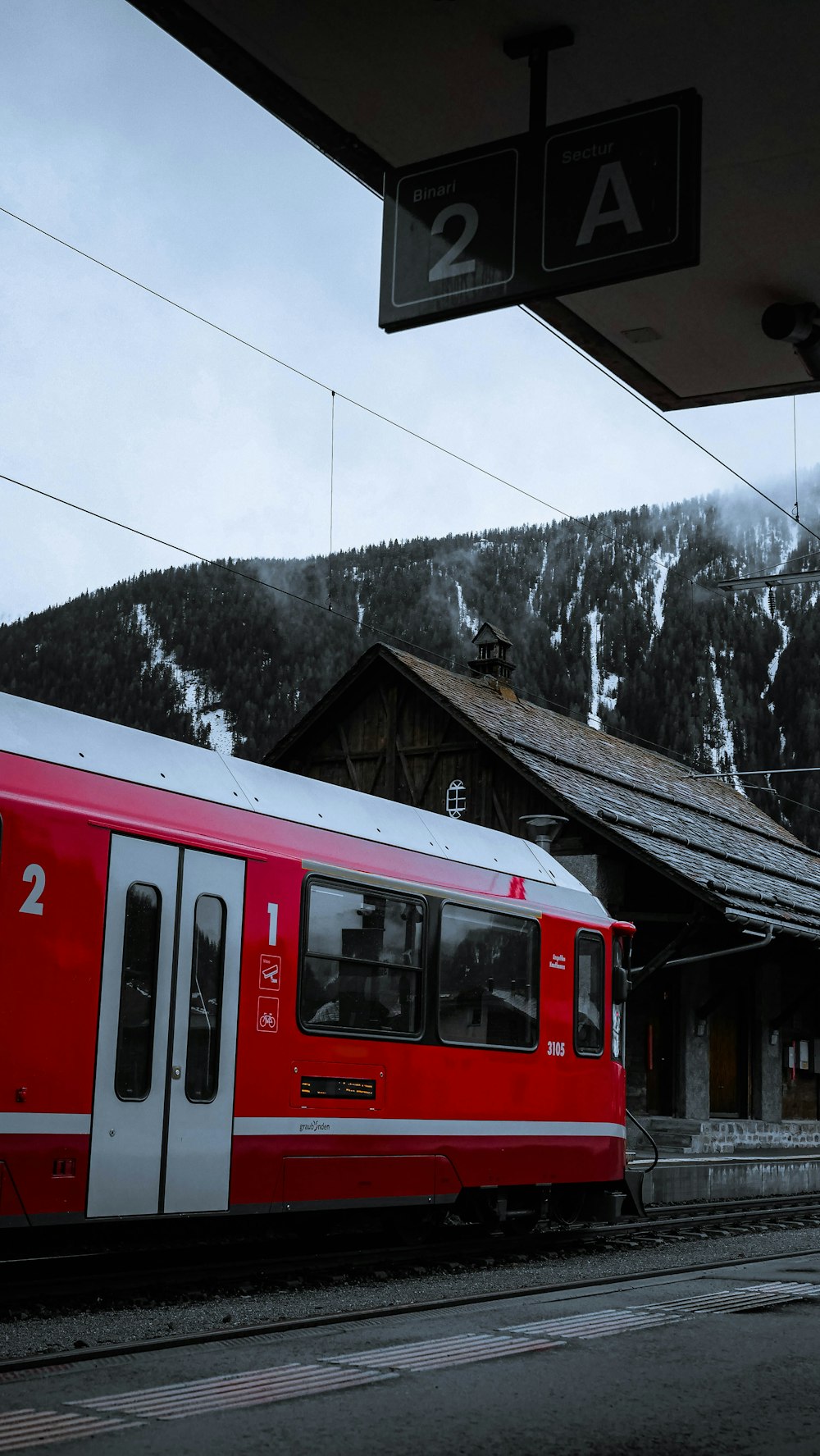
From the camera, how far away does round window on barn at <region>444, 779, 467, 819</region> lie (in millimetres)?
25172

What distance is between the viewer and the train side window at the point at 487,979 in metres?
10.8

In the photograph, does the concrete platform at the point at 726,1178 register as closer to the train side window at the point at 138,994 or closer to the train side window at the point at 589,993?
the train side window at the point at 589,993

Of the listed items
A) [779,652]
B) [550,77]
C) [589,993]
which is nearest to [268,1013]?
[589,993]

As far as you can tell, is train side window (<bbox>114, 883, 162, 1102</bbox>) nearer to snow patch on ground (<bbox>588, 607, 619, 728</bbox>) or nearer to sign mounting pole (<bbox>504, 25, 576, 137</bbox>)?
sign mounting pole (<bbox>504, 25, 576, 137</bbox>)

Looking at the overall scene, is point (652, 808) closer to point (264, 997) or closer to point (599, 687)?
point (264, 997)

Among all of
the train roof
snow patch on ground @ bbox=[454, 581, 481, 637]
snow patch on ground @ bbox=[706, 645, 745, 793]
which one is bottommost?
the train roof

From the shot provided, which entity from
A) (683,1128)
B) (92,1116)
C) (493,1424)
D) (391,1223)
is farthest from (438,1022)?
(683,1128)

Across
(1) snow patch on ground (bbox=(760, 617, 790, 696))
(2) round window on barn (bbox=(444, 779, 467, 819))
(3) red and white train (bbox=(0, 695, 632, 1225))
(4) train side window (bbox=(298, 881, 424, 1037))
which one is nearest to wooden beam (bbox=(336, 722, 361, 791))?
(2) round window on barn (bbox=(444, 779, 467, 819))

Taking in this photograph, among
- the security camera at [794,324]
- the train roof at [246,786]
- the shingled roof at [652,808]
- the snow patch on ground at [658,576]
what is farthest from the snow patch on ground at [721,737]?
the security camera at [794,324]

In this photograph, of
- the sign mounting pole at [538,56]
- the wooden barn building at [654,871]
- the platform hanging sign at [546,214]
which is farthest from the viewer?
the wooden barn building at [654,871]

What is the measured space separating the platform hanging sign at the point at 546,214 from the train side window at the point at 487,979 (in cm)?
557

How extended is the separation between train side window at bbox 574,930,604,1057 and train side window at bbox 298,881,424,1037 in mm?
2249

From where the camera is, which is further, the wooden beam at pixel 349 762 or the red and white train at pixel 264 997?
the wooden beam at pixel 349 762

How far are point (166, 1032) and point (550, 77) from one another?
5.28 metres
